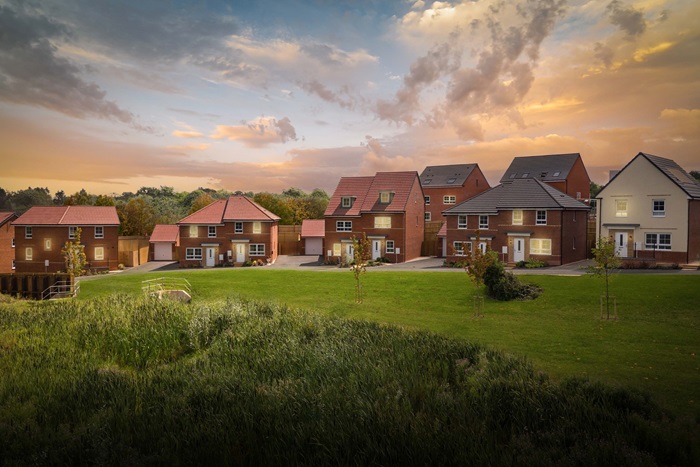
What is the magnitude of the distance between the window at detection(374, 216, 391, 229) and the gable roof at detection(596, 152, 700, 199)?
1980 cm

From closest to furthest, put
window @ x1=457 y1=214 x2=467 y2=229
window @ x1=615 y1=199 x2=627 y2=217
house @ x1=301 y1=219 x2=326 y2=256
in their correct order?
window @ x1=615 y1=199 x2=627 y2=217
window @ x1=457 y1=214 x2=467 y2=229
house @ x1=301 y1=219 x2=326 y2=256

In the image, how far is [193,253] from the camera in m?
54.9

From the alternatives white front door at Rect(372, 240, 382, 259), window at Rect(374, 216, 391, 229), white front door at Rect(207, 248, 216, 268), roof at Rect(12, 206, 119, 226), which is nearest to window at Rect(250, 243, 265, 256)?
white front door at Rect(207, 248, 216, 268)

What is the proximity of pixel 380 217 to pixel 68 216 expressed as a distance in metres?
34.8

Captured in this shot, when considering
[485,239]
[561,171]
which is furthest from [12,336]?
[561,171]

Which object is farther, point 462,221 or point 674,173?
point 462,221

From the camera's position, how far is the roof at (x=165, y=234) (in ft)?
201

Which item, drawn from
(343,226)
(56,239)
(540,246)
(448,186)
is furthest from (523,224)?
(56,239)

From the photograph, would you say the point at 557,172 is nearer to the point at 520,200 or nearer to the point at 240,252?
the point at 520,200

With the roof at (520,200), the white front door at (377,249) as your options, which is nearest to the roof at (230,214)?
the white front door at (377,249)

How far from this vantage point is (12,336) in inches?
771

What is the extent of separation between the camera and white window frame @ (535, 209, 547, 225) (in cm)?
4209

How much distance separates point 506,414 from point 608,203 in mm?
36089

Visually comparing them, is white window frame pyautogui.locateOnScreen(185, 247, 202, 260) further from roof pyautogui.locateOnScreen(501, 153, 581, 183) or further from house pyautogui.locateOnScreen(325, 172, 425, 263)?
roof pyautogui.locateOnScreen(501, 153, 581, 183)
